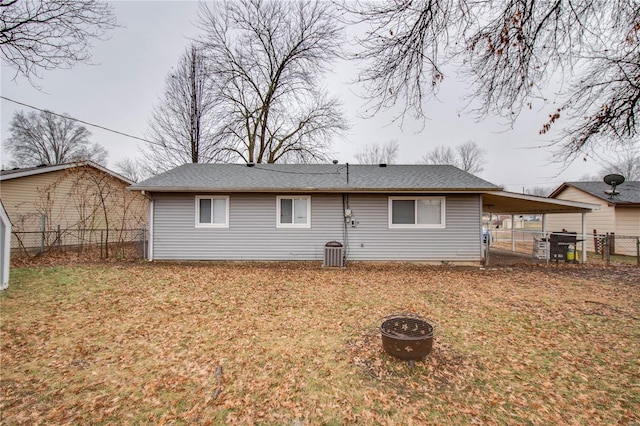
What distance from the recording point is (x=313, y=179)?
419 inches

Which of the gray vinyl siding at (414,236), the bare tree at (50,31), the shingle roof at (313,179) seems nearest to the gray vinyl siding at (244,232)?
the shingle roof at (313,179)

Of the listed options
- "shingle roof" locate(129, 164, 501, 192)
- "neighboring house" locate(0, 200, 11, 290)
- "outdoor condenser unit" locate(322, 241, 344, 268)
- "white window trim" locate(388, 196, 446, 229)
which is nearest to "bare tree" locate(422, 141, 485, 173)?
"shingle roof" locate(129, 164, 501, 192)

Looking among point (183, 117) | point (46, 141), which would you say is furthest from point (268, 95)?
point (46, 141)

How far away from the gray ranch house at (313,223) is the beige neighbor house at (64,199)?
3504 millimetres

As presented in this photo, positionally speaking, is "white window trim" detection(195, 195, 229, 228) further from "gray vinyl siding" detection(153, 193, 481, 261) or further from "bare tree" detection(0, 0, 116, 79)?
"bare tree" detection(0, 0, 116, 79)

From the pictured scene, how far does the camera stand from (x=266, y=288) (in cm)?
682

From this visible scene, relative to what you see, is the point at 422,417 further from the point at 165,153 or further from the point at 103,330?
the point at 165,153

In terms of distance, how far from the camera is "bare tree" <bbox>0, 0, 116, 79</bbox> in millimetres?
7527

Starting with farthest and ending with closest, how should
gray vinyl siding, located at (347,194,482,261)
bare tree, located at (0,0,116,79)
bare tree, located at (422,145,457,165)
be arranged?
1. bare tree, located at (422,145,457,165)
2. gray vinyl siding, located at (347,194,482,261)
3. bare tree, located at (0,0,116,79)

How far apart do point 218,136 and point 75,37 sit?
33.9 feet

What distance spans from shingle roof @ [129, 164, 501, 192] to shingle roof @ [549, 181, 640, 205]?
9302mm

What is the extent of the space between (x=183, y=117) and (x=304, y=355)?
2079 centimetres

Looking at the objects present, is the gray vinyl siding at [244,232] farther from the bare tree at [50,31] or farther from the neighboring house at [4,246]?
the bare tree at [50,31]

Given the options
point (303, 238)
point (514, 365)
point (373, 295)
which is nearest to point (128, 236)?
point (303, 238)
